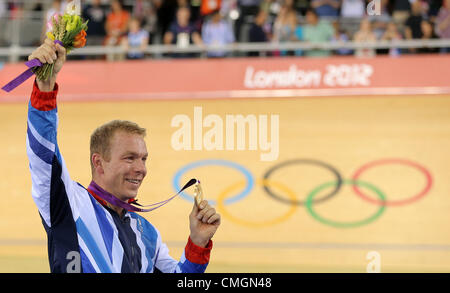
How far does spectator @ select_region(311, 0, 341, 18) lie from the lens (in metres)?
9.39

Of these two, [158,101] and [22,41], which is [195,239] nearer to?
[158,101]

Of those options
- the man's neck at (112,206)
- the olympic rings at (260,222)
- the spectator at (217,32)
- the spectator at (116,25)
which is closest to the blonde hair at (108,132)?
the man's neck at (112,206)

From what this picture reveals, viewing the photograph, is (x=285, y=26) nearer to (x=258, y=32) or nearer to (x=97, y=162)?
(x=258, y=32)

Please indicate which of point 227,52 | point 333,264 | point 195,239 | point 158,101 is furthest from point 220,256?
point 195,239

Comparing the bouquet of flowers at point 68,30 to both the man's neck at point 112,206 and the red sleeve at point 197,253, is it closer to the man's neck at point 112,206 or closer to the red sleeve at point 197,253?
the man's neck at point 112,206

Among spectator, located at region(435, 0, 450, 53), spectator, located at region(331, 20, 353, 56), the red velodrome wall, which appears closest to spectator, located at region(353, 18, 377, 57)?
spectator, located at region(331, 20, 353, 56)

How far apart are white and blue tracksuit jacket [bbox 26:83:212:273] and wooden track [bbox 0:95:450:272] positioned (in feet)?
11.2

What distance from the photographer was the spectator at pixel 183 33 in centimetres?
936

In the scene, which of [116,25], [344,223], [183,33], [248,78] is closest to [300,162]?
[344,223]

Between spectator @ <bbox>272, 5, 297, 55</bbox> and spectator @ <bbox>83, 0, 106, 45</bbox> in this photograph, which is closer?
spectator @ <bbox>272, 5, 297, 55</bbox>

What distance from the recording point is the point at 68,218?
78.8 inches

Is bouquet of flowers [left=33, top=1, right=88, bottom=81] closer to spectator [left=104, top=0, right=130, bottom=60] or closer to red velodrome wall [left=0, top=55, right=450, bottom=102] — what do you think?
red velodrome wall [left=0, top=55, right=450, bottom=102]
